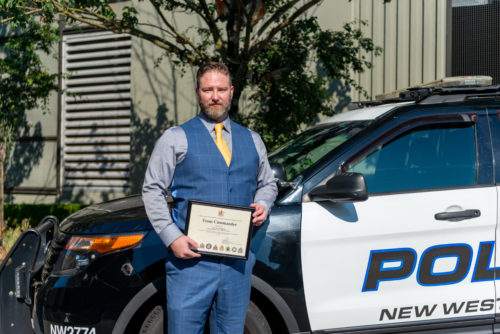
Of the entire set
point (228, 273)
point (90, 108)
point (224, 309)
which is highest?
point (90, 108)

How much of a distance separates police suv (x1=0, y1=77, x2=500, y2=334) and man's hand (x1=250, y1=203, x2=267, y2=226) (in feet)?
1.05

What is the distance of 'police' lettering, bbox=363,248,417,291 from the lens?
3283mm

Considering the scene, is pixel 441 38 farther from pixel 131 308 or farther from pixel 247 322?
pixel 131 308

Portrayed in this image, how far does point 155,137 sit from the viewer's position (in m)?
11.5

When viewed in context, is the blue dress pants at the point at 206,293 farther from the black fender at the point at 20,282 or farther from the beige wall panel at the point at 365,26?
the beige wall panel at the point at 365,26

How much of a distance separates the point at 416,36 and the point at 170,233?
7.97 meters

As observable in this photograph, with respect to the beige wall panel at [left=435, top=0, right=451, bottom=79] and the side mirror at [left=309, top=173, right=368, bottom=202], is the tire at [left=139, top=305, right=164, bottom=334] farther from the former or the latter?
the beige wall panel at [left=435, top=0, right=451, bottom=79]

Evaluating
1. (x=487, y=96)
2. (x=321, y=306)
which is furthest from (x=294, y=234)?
(x=487, y=96)

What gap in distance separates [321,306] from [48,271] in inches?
63.5

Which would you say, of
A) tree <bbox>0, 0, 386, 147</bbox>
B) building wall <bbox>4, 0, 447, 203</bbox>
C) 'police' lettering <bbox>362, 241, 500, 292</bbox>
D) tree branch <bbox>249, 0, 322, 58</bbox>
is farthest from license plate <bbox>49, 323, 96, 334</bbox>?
building wall <bbox>4, 0, 447, 203</bbox>

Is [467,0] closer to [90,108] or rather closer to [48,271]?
[90,108]

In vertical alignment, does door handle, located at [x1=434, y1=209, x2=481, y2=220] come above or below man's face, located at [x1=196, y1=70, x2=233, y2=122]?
below

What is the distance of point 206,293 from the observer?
2826 mm

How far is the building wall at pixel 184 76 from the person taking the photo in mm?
9633
